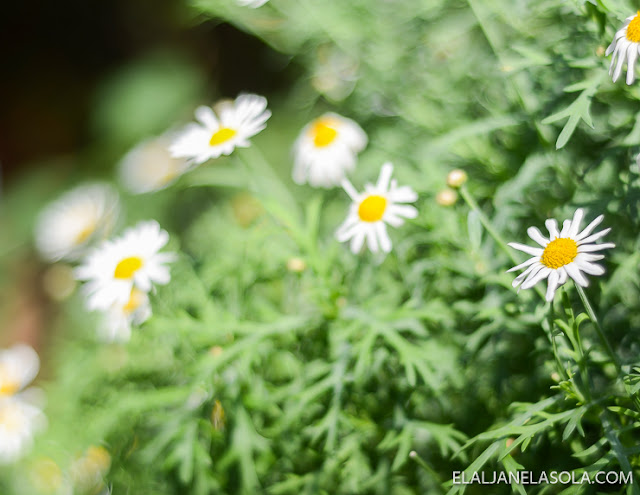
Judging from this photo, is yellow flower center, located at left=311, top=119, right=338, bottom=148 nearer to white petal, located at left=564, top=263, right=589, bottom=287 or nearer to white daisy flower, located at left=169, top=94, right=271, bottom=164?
white daisy flower, located at left=169, top=94, right=271, bottom=164

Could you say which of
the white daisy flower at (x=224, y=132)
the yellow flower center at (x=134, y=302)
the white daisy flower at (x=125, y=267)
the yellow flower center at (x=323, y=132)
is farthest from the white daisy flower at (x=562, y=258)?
the yellow flower center at (x=134, y=302)

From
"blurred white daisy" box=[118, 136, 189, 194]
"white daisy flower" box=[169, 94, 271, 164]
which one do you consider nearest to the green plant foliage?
"white daisy flower" box=[169, 94, 271, 164]

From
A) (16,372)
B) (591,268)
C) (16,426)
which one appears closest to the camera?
(591,268)

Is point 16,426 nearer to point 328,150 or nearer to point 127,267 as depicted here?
point 127,267

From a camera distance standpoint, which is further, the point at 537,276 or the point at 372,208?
the point at 372,208

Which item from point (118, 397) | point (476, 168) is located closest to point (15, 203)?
point (118, 397)

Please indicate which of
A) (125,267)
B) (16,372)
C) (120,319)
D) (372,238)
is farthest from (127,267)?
(16,372)
